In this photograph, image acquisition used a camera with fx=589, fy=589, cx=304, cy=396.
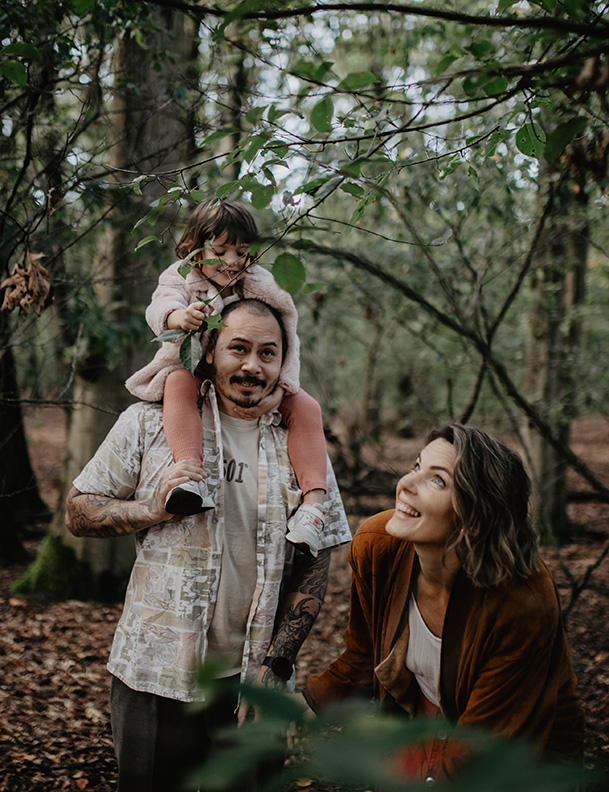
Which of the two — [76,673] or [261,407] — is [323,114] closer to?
[261,407]

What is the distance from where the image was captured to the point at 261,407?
2121 millimetres

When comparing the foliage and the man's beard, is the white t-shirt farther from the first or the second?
the foliage

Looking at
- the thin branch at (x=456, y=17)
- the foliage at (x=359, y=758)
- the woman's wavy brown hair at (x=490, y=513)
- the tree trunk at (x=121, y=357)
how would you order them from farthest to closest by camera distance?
the tree trunk at (x=121, y=357) < the woman's wavy brown hair at (x=490, y=513) < the thin branch at (x=456, y=17) < the foliage at (x=359, y=758)

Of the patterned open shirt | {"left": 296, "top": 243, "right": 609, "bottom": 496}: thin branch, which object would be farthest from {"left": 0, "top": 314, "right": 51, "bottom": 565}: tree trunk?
the patterned open shirt

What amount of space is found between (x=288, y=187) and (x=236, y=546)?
6.53 feet

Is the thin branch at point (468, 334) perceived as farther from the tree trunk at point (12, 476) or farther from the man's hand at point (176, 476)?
the tree trunk at point (12, 476)

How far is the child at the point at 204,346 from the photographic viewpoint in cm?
199

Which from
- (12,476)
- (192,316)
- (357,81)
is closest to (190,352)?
(192,316)

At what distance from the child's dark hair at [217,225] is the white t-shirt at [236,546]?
2.16ft

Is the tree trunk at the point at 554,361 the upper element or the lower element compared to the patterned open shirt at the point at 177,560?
upper

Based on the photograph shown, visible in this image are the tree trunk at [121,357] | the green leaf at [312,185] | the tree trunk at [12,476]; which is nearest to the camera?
the green leaf at [312,185]

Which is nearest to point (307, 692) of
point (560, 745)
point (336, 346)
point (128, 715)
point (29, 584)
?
point (128, 715)

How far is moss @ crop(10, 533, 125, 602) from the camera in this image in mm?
4781

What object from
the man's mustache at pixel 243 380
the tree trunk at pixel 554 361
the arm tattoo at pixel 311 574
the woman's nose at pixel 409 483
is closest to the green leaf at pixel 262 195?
the man's mustache at pixel 243 380
